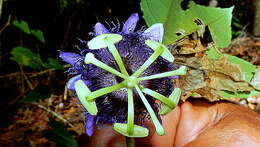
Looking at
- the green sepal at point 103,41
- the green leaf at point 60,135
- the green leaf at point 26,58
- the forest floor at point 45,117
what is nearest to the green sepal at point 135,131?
the green sepal at point 103,41

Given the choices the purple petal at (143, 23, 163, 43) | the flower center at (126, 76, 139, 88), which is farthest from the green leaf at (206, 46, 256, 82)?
the flower center at (126, 76, 139, 88)

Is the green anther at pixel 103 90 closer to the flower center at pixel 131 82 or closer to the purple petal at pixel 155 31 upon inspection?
the flower center at pixel 131 82

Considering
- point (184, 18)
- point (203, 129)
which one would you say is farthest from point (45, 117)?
point (184, 18)

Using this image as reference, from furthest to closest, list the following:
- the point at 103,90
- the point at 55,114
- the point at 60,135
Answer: the point at 55,114
the point at 60,135
the point at 103,90

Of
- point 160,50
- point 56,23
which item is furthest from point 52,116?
point 160,50

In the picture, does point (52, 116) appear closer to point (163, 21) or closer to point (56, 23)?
point (56, 23)

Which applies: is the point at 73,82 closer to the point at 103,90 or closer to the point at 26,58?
the point at 103,90
